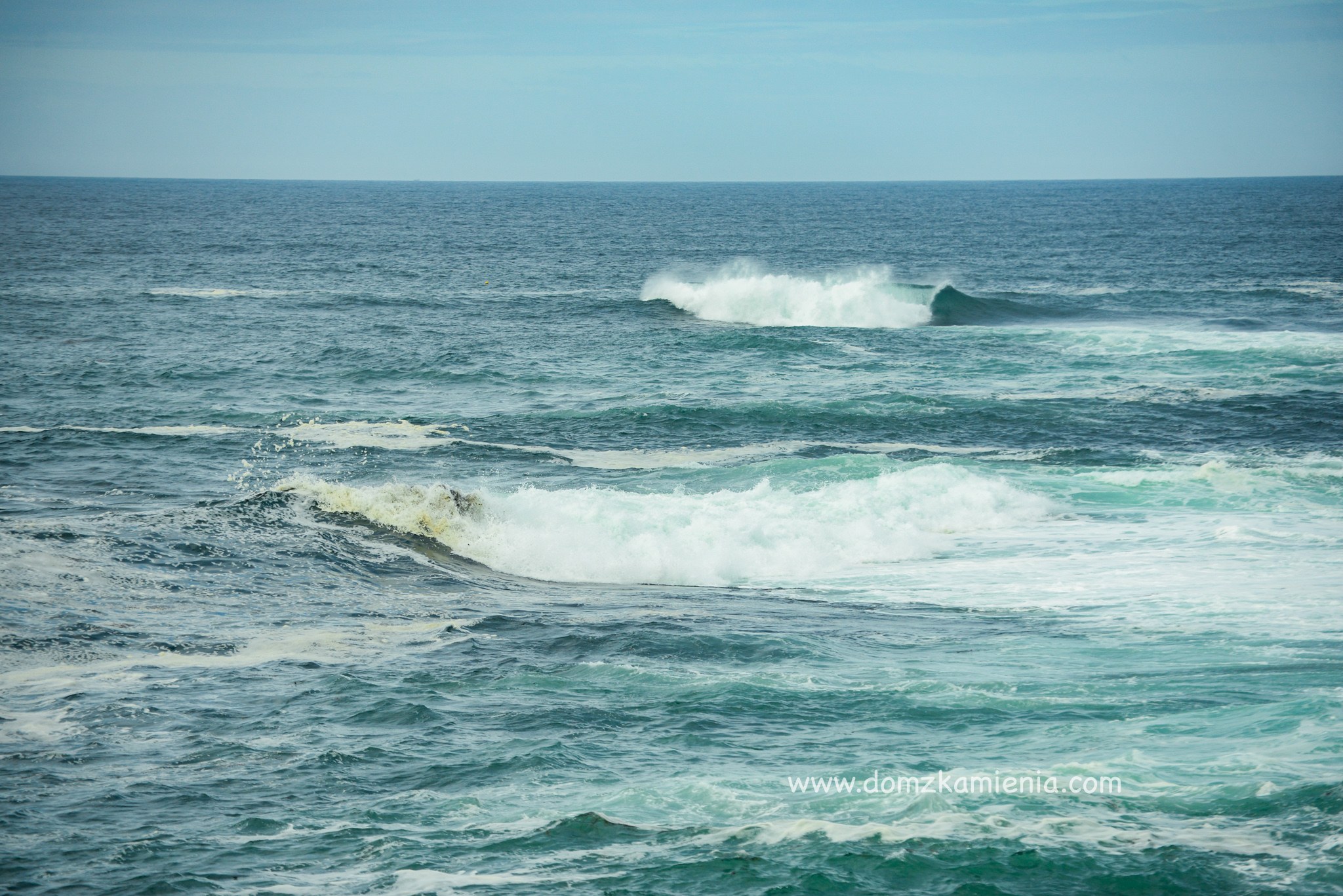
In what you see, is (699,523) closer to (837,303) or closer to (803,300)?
(837,303)

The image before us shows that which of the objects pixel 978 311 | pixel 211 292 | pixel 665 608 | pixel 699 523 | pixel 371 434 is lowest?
pixel 665 608

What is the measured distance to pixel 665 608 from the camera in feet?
52.7

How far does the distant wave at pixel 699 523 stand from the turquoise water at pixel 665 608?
3.6 inches

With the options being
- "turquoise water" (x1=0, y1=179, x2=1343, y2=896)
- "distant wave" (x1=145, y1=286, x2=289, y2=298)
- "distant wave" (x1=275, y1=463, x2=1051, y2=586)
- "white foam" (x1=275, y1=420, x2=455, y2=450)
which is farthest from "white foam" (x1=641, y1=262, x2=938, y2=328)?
"distant wave" (x1=275, y1=463, x2=1051, y2=586)

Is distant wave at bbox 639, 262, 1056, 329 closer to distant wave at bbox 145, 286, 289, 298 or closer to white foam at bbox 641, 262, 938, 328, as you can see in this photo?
white foam at bbox 641, 262, 938, 328

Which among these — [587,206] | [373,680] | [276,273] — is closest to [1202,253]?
[276,273]

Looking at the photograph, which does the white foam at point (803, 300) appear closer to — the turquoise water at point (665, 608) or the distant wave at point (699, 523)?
the turquoise water at point (665, 608)

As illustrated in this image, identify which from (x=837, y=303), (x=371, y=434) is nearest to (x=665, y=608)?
(x=371, y=434)

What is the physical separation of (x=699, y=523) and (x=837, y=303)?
1278 inches

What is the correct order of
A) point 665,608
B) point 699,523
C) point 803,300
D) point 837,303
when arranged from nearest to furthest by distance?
point 665,608, point 699,523, point 837,303, point 803,300

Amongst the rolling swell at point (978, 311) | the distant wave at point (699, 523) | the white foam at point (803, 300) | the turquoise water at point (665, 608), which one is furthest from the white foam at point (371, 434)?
the rolling swell at point (978, 311)

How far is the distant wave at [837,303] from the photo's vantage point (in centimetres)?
4928

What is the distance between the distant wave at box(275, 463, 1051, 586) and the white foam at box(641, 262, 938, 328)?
2689cm

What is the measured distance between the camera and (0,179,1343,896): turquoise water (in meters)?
9.29
